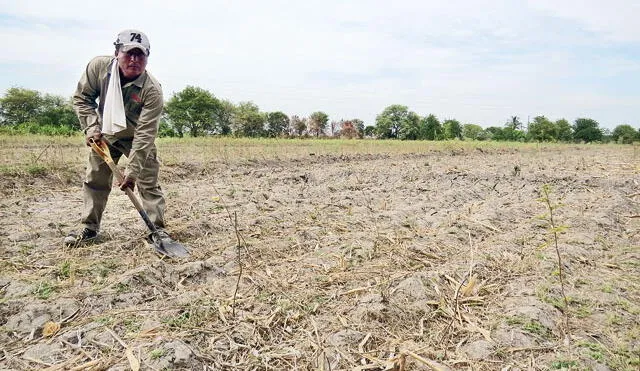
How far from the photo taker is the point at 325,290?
2688 millimetres

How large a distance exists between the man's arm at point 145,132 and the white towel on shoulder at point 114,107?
0.15m

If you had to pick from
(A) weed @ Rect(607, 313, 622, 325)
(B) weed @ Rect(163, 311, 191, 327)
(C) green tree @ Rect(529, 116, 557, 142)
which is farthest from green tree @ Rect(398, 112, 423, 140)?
(B) weed @ Rect(163, 311, 191, 327)

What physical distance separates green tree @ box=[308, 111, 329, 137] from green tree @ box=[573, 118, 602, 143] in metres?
42.4

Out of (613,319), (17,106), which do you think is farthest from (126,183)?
(17,106)

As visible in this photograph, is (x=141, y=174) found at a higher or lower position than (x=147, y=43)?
lower

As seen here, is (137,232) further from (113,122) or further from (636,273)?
(636,273)

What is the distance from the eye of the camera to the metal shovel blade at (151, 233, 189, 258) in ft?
10.8

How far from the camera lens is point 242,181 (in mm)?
7332

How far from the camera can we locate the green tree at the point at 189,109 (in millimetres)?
51438

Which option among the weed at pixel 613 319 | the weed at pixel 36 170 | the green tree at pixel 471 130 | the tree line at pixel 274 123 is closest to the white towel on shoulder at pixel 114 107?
the weed at pixel 613 319

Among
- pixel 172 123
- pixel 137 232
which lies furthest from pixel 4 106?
pixel 137 232

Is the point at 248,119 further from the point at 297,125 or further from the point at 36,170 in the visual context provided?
the point at 36,170

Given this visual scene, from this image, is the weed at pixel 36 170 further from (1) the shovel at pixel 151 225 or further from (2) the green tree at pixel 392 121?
(2) the green tree at pixel 392 121

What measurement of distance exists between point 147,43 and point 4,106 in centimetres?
5611
